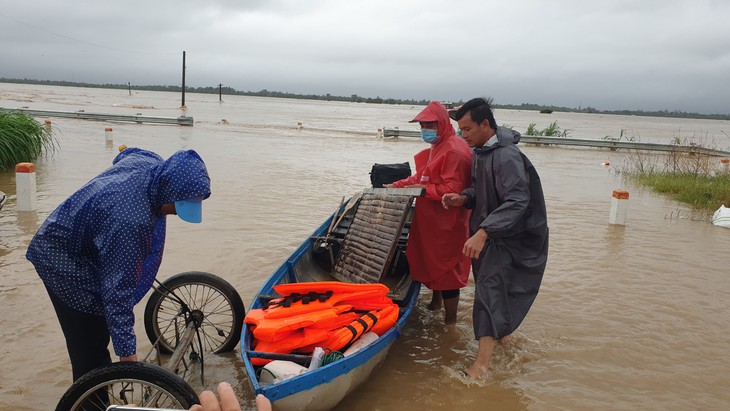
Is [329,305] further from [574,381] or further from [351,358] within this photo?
[574,381]

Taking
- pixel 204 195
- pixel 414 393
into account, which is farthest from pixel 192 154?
pixel 414 393

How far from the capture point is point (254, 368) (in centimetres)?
347

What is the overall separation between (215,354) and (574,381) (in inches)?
116

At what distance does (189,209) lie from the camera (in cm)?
272

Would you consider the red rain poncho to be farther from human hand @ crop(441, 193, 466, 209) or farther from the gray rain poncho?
the gray rain poncho

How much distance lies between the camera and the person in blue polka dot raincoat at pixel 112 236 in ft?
8.42

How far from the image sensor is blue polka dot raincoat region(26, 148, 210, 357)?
2564 mm

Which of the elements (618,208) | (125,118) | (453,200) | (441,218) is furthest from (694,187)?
(125,118)

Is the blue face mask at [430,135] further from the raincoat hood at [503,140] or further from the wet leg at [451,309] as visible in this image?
the wet leg at [451,309]

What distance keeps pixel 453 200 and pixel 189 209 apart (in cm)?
227

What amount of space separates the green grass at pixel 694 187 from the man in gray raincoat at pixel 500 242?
8.96 meters

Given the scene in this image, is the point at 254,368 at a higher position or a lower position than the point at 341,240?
lower

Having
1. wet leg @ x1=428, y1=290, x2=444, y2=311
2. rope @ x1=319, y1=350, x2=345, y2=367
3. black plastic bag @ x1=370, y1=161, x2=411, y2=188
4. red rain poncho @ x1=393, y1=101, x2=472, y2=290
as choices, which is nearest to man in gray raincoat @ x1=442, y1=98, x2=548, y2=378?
red rain poncho @ x1=393, y1=101, x2=472, y2=290

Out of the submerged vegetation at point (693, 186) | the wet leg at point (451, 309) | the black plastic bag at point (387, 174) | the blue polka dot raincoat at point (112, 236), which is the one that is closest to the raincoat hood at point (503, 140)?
the wet leg at point (451, 309)
